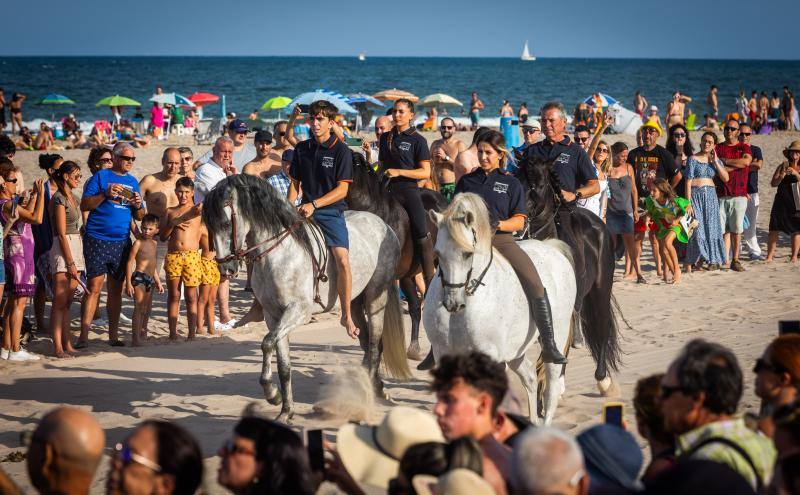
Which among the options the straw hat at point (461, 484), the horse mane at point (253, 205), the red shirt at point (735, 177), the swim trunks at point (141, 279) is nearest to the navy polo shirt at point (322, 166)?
the horse mane at point (253, 205)

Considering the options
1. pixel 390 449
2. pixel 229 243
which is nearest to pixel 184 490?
pixel 390 449

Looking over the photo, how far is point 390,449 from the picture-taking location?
397cm

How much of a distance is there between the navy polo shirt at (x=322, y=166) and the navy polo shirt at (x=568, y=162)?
172cm

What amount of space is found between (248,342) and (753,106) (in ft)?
108

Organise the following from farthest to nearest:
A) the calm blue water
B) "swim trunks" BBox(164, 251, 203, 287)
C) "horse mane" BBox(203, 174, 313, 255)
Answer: the calm blue water → "swim trunks" BBox(164, 251, 203, 287) → "horse mane" BBox(203, 174, 313, 255)

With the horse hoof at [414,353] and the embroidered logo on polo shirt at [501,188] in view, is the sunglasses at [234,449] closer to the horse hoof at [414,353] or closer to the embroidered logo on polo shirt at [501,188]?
the embroidered logo on polo shirt at [501,188]

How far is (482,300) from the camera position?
6902mm

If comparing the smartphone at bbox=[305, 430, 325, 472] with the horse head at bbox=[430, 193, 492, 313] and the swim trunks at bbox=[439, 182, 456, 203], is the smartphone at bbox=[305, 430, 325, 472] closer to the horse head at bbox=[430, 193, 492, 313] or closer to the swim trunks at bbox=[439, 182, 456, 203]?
the horse head at bbox=[430, 193, 492, 313]

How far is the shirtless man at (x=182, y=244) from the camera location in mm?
10750

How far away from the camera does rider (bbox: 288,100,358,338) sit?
8594 mm

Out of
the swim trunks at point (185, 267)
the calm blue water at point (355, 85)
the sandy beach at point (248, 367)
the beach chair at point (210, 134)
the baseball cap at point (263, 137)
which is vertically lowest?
the sandy beach at point (248, 367)

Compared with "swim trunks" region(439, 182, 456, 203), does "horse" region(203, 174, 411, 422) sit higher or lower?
lower

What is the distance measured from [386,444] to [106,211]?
287 inches

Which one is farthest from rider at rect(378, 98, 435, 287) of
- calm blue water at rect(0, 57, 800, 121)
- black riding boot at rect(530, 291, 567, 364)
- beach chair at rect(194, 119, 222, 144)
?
calm blue water at rect(0, 57, 800, 121)
